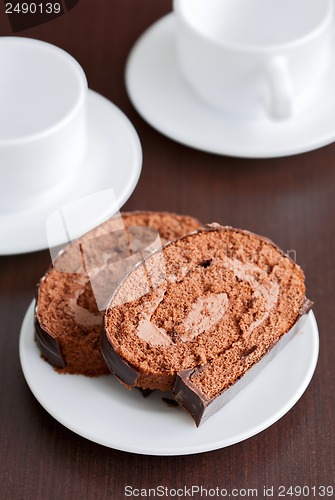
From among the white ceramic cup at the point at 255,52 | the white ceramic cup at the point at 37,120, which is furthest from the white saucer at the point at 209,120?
the white ceramic cup at the point at 37,120

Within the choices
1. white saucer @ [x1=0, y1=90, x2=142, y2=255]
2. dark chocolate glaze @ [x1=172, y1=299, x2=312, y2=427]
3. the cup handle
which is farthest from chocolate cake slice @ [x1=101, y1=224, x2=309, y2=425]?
the cup handle

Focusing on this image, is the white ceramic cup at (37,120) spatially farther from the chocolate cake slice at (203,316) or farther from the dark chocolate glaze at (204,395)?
the dark chocolate glaze at (204,395)

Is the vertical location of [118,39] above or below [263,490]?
above

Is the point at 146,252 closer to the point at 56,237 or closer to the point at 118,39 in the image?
the point at 56,237

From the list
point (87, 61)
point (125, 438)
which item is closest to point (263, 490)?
point (125, 438)

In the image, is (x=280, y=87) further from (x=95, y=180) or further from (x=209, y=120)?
(x=95, y=180)
